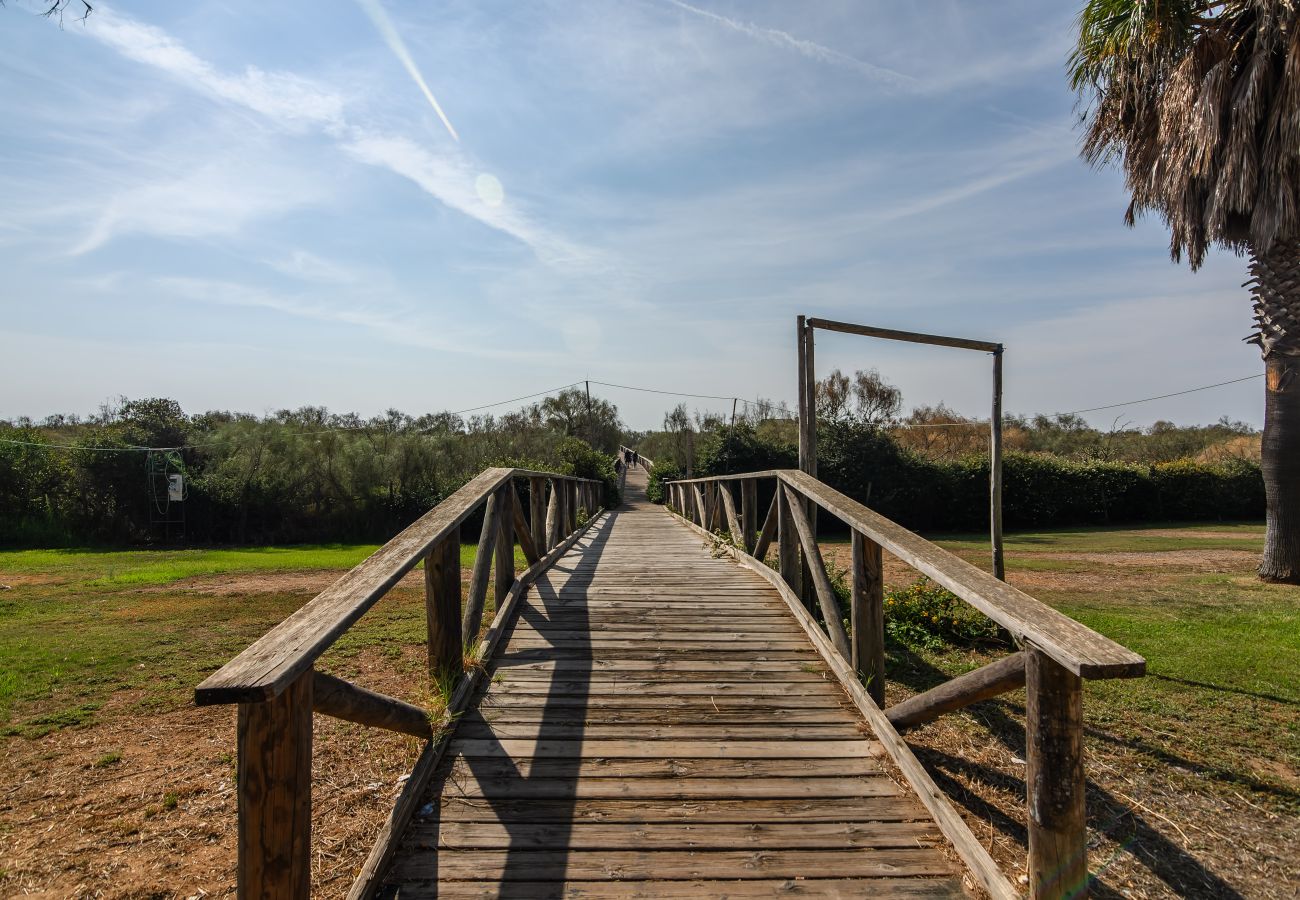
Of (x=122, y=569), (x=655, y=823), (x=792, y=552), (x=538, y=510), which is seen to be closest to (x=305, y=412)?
(x=122, y=569)

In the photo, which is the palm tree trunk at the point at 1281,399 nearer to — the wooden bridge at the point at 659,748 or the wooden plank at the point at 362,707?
the wooden bridge at the point at 659,748

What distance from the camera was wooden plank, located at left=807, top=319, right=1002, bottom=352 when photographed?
20.2ft

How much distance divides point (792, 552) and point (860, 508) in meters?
1.74

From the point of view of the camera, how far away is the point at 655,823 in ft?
7.94

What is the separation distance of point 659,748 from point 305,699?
1.60 meters

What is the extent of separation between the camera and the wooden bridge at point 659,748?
69.5 inches

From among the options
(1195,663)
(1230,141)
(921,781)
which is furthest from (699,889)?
(1230,141)

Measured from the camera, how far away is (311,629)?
1889 millimetres

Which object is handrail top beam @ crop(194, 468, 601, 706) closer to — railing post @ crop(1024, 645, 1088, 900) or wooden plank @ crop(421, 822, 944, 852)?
wooden plank @ crop(421, 822, 944, 852)

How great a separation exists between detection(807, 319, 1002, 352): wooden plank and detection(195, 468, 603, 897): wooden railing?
12.5ft

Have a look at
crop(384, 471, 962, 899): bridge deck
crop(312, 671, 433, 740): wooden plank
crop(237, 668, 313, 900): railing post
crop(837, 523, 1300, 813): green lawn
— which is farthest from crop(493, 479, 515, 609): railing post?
crop(837, 523, 1300, 813): green lawn

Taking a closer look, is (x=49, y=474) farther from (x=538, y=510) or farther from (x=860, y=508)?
(x=860, y=508)

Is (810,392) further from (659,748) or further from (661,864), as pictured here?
(661,864)

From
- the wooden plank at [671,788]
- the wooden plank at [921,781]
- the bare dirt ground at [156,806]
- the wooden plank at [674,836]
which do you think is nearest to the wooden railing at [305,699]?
the wooden plank at [674,836]
